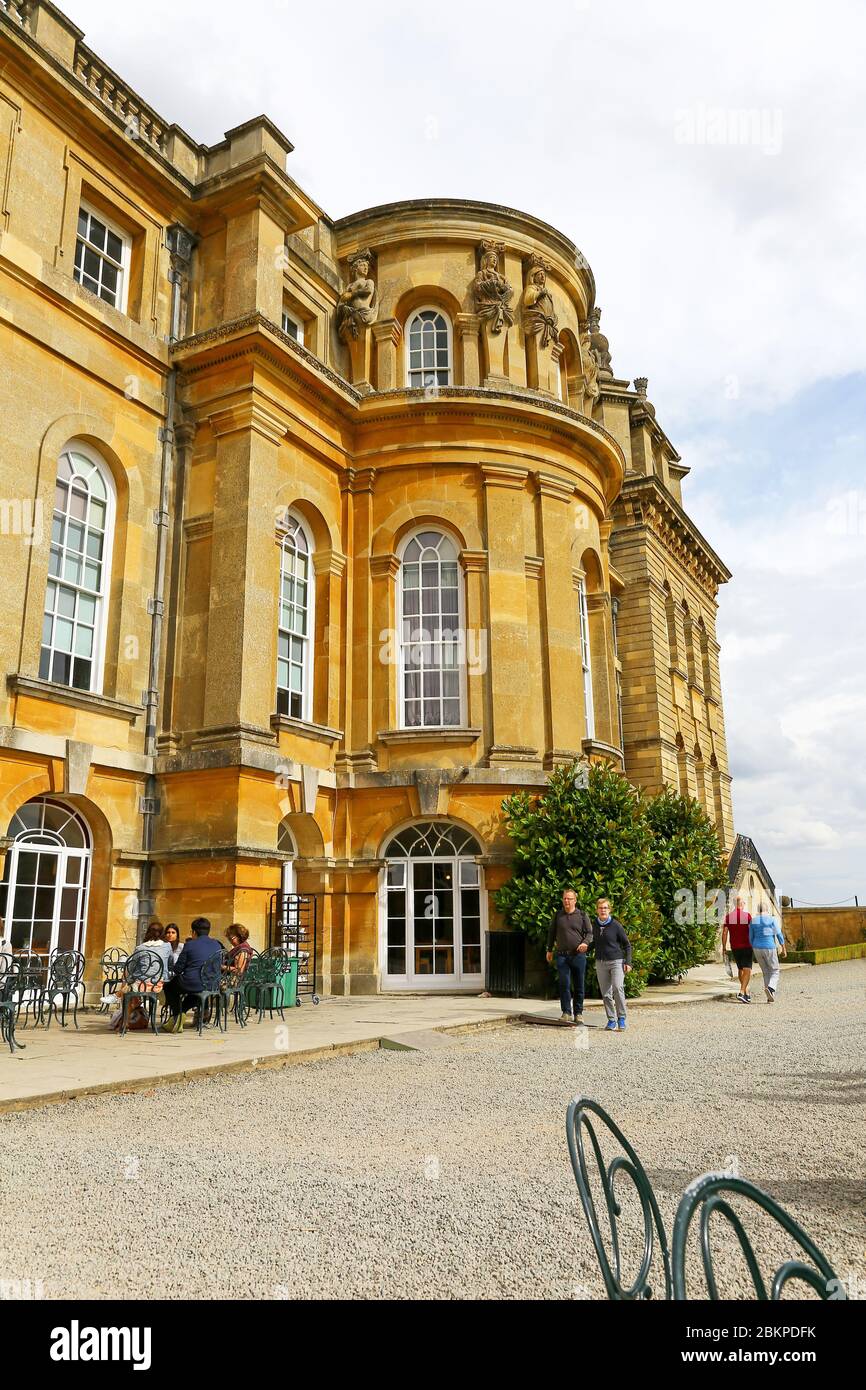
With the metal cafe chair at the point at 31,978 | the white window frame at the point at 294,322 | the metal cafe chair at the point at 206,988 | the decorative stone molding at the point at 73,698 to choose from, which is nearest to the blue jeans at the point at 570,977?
A: the metal cafe chair at the point at 206,988

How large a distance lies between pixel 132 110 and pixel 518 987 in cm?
1742

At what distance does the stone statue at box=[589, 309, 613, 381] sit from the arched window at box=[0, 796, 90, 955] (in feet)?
56.8

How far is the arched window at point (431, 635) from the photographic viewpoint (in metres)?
20.0

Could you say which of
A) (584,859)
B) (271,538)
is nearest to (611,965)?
(584,859)

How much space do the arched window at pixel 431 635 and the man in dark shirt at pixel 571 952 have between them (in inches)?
238

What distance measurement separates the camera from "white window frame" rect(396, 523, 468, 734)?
1964 cm

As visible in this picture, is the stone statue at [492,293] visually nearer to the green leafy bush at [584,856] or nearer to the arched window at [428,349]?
the arched window at [428,349]

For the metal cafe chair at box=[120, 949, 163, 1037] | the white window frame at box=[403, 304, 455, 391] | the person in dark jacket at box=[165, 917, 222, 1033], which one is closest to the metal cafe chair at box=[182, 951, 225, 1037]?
the person in dark jacket at box=[165, 917, 222, 1033]

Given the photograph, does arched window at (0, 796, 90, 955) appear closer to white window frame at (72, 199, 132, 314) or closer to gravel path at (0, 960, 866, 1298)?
gravel path at (0, 960, 866, 1298)

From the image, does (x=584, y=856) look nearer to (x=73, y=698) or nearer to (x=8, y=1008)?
(x=73, y=698)

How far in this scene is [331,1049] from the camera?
11.0 meters
